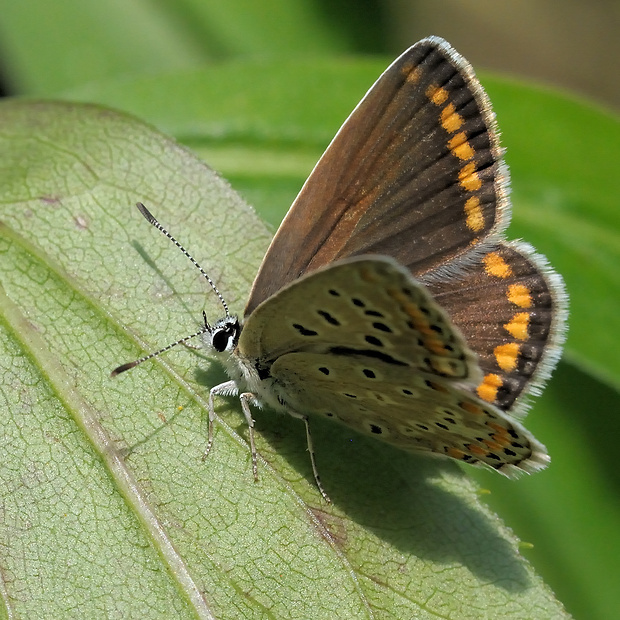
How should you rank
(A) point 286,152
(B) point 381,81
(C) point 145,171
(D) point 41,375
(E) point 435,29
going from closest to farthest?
(D) point 41,375 → (B) point 381,81 → (C) point 145,171 → (A) point 286,152 → (E) point 435,29

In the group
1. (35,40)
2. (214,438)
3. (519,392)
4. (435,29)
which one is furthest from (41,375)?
(435,29)

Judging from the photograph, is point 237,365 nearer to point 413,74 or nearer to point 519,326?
point 519,326

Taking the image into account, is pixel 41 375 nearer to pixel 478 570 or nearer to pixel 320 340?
pixel 320 340

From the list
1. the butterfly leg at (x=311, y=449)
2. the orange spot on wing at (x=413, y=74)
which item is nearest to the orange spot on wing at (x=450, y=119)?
the orange spot on wing at (x=413, y=74)

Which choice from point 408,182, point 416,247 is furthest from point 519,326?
point 408,182

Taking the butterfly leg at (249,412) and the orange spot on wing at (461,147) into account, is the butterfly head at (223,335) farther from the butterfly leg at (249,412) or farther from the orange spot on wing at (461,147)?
the orange spot on wing at (461,147)

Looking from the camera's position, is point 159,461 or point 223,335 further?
point 223,335
